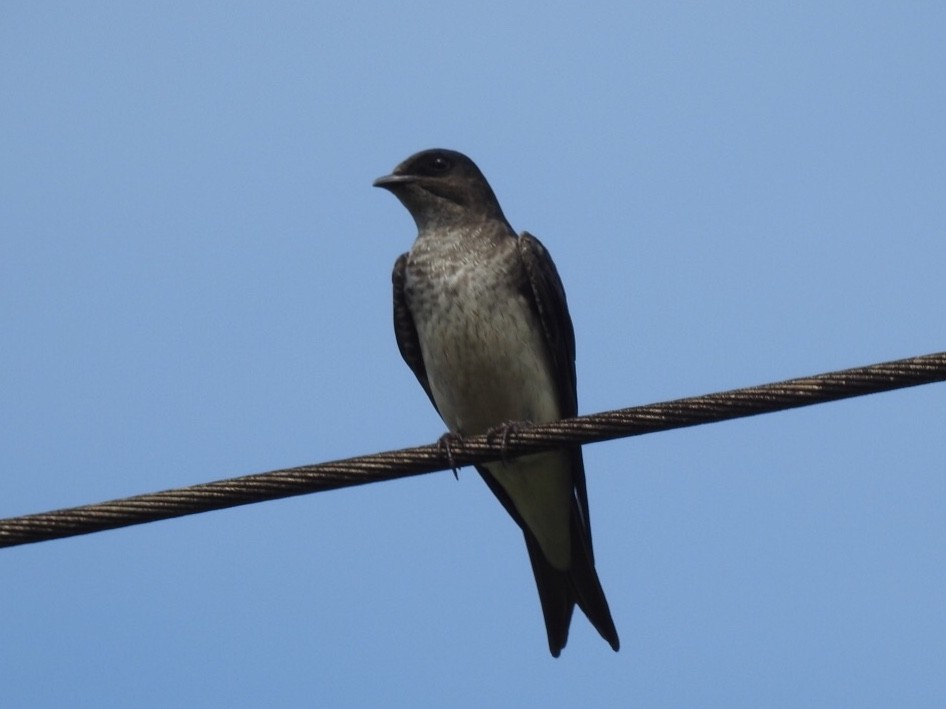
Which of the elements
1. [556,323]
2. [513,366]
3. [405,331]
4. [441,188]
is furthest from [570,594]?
[441,188]

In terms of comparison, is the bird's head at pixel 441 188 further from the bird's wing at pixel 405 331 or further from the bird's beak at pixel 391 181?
the bird's wing at pixel 405 331

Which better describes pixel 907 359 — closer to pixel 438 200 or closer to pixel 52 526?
pixel 52 526

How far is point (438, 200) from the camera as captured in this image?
7926mm

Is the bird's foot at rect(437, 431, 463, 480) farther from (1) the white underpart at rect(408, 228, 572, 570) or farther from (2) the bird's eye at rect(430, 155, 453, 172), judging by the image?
(2) the bird's eye at rect(430, 155, 453, 172)

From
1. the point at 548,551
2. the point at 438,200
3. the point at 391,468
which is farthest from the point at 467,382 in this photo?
the point at 391,468

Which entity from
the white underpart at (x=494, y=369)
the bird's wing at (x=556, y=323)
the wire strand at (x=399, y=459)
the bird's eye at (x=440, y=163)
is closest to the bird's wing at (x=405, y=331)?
the white underpart at (x=494, y=369)

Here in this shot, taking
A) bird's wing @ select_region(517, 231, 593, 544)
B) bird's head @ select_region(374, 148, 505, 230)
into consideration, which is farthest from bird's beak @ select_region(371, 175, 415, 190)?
bird's wing @ select_region(517, 231, 593, 544)

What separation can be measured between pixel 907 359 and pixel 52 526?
229 centimetres

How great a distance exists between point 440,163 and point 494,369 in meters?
1.67

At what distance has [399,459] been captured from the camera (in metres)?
4.80

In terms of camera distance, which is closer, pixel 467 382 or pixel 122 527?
pixel 122 527

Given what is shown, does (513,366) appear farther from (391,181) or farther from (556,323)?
(391,181)

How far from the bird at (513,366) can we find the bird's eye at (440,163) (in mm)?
719

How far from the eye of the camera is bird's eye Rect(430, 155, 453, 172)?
819 centimetres
